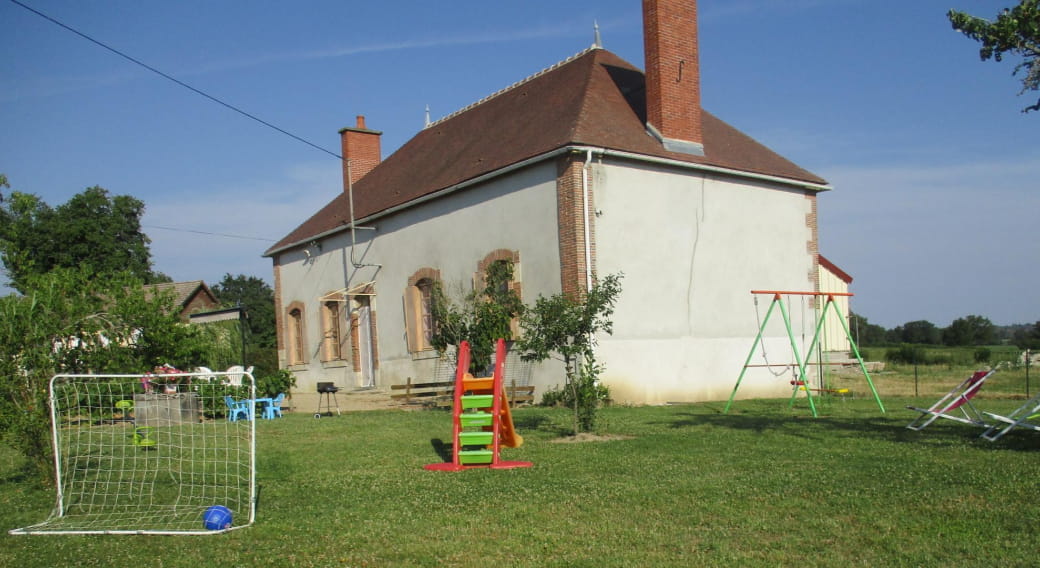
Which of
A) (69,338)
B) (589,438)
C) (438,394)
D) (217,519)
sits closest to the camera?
(217,519)

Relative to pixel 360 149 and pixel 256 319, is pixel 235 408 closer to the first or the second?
pixel 360 149

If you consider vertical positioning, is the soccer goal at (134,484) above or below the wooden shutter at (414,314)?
below

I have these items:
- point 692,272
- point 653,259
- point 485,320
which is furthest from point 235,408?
point 692,272

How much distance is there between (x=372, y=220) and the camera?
70.1 ft

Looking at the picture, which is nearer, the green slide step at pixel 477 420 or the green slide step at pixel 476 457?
the green slide step at pixel 476 457

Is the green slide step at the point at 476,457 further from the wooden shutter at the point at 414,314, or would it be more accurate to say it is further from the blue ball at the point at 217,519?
the wooden shutter at the point at 414,314

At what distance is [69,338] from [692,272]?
12526 mm

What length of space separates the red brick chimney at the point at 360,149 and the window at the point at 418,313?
8.00 metres

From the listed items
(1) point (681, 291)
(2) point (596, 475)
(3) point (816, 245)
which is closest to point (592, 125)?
(1) point (681, 291)

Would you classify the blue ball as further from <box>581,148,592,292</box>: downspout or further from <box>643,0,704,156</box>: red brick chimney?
<box>643,0,704,156</box>: red brick chimney

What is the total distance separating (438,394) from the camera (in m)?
17.7

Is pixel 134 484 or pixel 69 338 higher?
pixel 69 338

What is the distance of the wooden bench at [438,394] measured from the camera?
16.4 m

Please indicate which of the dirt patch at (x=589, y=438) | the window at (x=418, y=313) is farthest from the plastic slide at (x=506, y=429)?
the window at (x=418, y=313)
